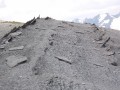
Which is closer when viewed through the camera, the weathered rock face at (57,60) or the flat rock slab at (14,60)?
the weathered rock face at (57,60)

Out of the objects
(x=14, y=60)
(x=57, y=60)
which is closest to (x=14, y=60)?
(x=14, y=60)

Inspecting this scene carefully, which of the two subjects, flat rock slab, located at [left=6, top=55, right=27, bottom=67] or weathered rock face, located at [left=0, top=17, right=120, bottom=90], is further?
flat rock slab, located at [left=6, top=55, right=27, bottom=67]

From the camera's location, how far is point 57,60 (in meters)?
17.0

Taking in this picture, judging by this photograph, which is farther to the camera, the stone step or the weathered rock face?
the stone step

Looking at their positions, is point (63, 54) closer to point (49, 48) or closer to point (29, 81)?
point (49, 48)

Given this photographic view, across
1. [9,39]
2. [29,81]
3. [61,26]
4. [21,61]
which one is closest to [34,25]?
[61,26]

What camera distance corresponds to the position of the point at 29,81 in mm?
14242

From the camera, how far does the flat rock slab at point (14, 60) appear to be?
53.6 feet

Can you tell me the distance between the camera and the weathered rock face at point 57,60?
A: 14318 mm

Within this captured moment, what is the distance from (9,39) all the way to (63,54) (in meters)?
4.57

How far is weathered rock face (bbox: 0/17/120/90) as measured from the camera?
14.3 metres

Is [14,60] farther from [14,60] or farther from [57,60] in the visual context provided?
[57,60]

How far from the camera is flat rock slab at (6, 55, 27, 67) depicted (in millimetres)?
16328

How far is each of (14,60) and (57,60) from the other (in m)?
2.27
